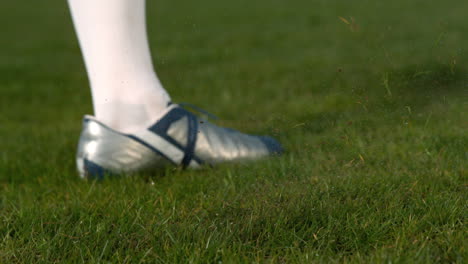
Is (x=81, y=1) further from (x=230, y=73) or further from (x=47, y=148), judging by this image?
(x=230, y=73)

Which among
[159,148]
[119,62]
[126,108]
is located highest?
[119,62]

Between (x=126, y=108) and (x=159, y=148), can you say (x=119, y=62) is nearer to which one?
(x=126, y=108)

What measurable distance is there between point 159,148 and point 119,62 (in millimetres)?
378

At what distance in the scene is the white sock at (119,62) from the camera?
2037mm

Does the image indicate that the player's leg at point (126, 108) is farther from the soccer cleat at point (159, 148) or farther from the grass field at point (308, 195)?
the grass field at point (308, 195)

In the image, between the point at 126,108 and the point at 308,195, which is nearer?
the point at 308,195

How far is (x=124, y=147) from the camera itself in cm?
208

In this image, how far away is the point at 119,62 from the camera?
6.75 feet

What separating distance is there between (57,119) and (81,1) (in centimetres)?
230

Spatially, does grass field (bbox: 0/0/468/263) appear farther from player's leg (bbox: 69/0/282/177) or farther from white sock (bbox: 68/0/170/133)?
white sock (bbox: 68/0/170/133)

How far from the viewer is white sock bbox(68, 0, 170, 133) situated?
6.68ft

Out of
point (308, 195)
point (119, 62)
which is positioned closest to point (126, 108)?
point (119, 62)

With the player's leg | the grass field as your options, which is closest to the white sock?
the player's leg

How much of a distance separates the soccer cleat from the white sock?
0.19 feet
